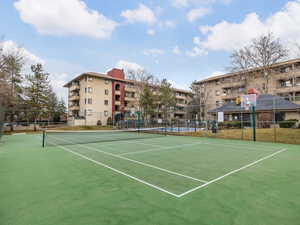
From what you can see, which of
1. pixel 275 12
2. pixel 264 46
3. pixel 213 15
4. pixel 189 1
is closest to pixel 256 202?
pixel 189 1

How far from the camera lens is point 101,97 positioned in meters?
34.7

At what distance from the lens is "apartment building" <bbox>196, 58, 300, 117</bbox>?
27766 mm

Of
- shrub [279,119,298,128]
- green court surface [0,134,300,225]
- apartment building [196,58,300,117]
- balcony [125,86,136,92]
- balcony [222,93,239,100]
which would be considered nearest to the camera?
green court surface [0,134,300,225]

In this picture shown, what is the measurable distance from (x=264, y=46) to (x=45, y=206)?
110ft

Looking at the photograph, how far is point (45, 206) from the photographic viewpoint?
2.63 metres

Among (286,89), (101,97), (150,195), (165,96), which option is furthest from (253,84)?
(150,195)

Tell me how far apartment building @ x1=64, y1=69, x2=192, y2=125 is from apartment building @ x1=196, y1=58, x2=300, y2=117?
9.83 m

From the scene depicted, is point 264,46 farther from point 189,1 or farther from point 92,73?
point 92,73

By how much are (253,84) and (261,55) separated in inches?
287

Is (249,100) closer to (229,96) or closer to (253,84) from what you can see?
(253,84)

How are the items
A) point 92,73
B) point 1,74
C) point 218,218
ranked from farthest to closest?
point 92,73 < point 1,74 < point 218,218

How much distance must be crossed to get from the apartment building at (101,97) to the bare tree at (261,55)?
49.6 feet

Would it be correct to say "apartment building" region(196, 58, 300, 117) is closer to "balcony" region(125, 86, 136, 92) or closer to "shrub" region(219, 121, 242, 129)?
"shrub" region(219, 121, 242, 129)

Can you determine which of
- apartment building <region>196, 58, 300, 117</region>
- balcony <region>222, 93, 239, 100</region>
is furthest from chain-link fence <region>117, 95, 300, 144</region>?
balcony <region>222, 93, 239, 100</region>
